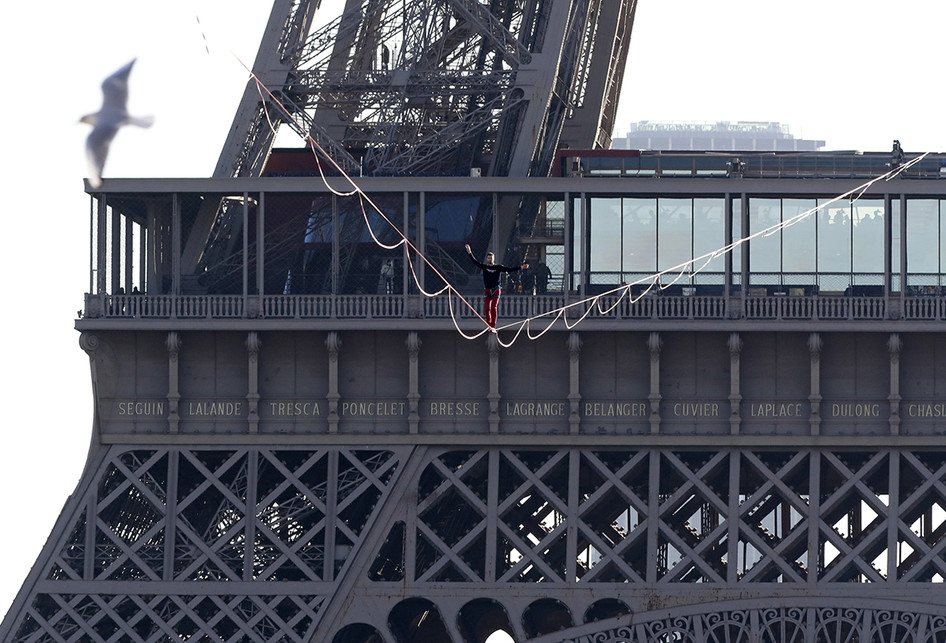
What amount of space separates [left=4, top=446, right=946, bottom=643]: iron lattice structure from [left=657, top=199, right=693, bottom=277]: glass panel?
428 centimetres

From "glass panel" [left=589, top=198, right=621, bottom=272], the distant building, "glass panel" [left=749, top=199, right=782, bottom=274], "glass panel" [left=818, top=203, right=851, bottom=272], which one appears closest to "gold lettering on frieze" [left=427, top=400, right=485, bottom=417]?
"glass panel" [left=589, top=198, right=621, bottom=272]

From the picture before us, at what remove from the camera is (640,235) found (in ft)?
171

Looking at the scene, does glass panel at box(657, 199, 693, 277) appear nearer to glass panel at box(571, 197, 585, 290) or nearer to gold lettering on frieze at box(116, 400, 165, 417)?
glass panel at box(571, 197, 585, 290)

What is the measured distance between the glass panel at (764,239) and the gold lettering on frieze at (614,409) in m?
3.95

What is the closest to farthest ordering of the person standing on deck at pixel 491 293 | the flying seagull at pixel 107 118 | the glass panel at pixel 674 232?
the flying seagull at pixel 107 118
the person standing on deck at pixel 491 293
the glass panel at pixel 674 232

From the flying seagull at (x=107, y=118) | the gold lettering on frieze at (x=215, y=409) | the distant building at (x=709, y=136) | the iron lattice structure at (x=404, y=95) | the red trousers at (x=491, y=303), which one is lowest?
the gold lettering on frieze at (x=215, y=409)

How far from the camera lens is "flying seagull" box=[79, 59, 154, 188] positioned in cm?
3294

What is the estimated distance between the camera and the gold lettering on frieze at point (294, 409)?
51844 millimetres

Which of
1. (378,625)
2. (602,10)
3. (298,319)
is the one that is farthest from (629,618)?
(602,10)

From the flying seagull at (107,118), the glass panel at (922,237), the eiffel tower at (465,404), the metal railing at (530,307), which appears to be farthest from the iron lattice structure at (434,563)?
the flying seagull at (107,118)

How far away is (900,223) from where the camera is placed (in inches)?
2028

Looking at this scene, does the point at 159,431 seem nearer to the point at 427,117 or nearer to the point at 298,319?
the point at 298,319

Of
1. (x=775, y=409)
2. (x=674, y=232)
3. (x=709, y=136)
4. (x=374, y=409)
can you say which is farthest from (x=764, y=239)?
(x=709, y=136)

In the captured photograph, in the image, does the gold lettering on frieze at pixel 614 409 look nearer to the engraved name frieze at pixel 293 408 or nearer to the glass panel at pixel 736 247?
the glass panel at pixel 736 247
